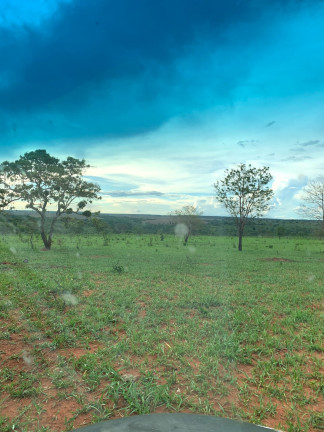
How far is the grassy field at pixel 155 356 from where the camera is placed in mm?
3182

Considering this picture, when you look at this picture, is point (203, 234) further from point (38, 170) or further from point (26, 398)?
point (26, 398)

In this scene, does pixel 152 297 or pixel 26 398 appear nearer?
pixel 26 398

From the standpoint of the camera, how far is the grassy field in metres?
3.18

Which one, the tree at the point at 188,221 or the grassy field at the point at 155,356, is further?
the tree at the point at 188,221

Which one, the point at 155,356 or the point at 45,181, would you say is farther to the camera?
the point at 45,181

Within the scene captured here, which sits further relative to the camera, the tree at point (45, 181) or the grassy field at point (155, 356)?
the tree at point (45, 181)

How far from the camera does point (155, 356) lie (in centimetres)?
439

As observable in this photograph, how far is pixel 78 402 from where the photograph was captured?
10.7 ft

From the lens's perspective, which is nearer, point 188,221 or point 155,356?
point 155,356

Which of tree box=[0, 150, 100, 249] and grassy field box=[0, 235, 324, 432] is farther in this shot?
tree box=[0, 150, 100, 249]

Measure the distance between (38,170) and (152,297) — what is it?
19717 mm

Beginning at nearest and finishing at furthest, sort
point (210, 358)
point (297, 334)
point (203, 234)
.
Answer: point (210, 358) < point (297, 334) < point (203, 234)

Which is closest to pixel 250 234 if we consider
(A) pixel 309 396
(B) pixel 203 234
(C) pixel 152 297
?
(B) pixel 203 234

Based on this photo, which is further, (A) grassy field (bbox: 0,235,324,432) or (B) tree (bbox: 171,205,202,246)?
(B) tree (bbox: 171,205,202,246)
